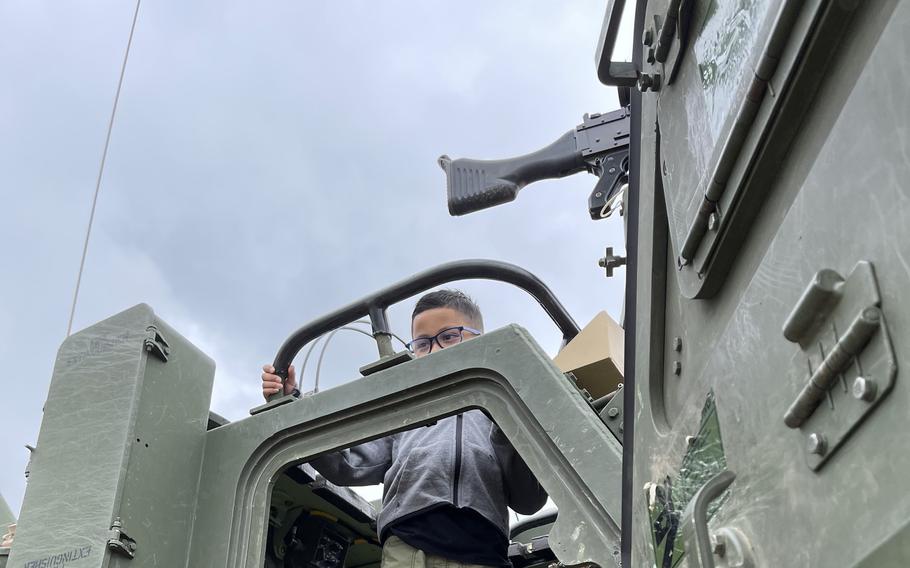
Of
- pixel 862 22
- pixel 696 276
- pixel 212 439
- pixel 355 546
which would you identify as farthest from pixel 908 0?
pixel 355 546

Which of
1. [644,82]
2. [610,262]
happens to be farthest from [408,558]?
[644,82]

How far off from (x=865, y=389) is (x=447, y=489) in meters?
1.87

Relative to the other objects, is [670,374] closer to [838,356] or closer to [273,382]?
[838,356]

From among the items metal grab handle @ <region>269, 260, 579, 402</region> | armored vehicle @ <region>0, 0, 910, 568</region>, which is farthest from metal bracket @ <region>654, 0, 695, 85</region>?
metal grab handle @ <region>269, 260, 579, 402</region>

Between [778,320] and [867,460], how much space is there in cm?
24

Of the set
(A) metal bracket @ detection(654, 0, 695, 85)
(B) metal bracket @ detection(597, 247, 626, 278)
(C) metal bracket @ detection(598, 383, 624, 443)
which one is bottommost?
(C) metal bracket @ detection(598, 383, 624, 443)

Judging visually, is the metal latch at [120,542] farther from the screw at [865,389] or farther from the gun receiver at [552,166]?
the screw at [865,389]

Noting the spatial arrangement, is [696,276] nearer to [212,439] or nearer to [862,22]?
[862,22]

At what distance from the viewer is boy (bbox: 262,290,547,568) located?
2.57m

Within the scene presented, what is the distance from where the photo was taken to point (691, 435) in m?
1.30

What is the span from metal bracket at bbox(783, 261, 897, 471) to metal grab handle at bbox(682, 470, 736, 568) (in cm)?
17

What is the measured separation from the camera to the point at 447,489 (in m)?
2.60

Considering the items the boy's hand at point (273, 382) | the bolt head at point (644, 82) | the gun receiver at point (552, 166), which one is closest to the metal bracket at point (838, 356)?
the bolt head at point (644, 82)

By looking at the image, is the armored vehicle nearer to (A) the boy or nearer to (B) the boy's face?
(A) the boy
